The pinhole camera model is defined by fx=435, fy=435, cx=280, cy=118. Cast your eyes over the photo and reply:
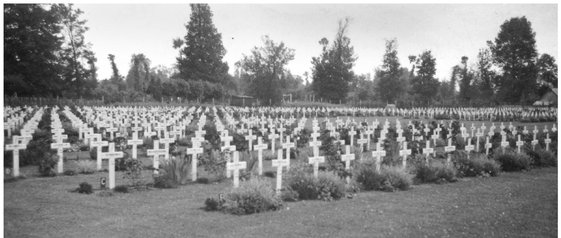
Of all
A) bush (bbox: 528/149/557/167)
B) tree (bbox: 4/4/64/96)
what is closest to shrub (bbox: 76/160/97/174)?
tree (bbox: 4/4/64/96)

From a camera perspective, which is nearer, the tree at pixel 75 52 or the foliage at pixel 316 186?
the foliage at pixel 316 186

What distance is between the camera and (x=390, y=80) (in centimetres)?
7381

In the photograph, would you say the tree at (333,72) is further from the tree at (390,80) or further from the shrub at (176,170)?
the shrub at (176,170)

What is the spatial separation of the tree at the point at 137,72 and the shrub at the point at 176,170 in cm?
7658

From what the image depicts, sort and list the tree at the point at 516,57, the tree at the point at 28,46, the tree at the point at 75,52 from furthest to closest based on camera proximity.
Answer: the tree at the point at 75,52
the tree at the point at 516,57
the tree at the point at 28,46

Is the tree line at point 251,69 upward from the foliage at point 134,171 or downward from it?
upward

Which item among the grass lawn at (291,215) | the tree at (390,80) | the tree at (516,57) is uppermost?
the tree at (390,80)

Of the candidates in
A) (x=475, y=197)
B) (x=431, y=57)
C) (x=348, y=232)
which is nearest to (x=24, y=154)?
(x=348, y=232)

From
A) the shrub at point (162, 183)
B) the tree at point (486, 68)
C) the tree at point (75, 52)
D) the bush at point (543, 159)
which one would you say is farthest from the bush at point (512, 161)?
the tree at point (75, 52)

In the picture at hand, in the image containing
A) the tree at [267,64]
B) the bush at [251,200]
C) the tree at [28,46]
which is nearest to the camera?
the bush at [251,200]

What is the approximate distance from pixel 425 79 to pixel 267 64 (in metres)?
33.0

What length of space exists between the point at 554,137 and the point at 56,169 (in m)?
17.8

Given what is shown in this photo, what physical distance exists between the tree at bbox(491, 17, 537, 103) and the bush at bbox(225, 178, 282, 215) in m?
10.7

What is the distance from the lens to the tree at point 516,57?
50.0 feet
